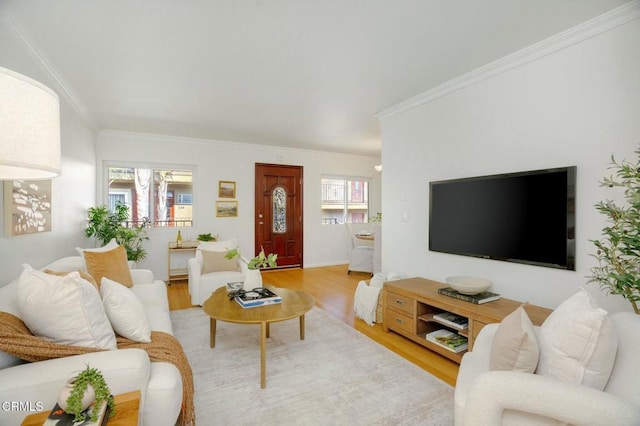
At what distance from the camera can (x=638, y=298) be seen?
175 cm

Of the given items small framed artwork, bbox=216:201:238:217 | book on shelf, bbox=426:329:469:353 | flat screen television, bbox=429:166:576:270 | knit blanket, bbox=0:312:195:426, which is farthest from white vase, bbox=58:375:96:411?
small framed artwork, bbox=216:201:238:217

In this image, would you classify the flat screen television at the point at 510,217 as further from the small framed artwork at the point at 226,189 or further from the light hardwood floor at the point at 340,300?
the small framed artwork at the point at 226,189

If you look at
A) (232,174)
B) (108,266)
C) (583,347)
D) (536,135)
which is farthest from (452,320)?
(232,174)

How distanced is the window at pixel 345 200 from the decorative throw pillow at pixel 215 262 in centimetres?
321

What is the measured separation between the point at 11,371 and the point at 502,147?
11.4 ft

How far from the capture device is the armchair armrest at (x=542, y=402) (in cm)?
104

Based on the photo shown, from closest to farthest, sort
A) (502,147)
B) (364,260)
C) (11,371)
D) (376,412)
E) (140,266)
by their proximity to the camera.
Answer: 1. (11,371)
2. (376,412)
3. (502,147)
4. (140,266)
5. (364,260)

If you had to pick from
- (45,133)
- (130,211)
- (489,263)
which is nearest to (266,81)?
(45,133)

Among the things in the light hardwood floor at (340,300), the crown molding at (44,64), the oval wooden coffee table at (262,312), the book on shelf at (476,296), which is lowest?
the light hardwood floor at (340,300)

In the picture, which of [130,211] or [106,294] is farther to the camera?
[130,211]

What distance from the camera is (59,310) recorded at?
1445 mm

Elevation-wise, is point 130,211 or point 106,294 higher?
point 130,211

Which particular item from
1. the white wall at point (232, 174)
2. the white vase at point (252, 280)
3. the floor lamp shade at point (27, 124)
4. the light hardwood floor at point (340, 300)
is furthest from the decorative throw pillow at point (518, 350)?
the white wall at point (232, 174)

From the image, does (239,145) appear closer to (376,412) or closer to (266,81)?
(266,81)
